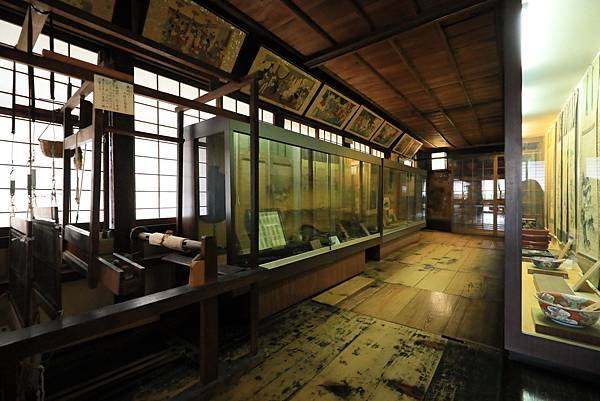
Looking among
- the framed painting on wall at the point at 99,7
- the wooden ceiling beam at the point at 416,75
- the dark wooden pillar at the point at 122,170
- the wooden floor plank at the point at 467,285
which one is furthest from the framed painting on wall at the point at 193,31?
the wooden floor plank at the point at 467,285

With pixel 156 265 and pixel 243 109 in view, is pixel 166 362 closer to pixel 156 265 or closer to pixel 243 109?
pixel 156 265

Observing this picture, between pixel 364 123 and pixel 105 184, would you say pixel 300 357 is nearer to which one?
pixel 105 184

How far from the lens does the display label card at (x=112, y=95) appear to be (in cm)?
157

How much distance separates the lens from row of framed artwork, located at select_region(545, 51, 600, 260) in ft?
8.72

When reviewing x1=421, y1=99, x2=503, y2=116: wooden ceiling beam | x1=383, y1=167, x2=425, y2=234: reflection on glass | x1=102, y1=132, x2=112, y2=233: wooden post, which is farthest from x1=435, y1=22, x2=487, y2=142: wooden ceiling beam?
x1=102, y1=132, x2=112, y2=233: wooden post

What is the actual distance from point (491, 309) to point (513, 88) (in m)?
2.70

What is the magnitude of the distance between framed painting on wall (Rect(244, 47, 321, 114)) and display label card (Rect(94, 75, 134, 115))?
230cm

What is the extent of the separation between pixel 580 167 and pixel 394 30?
8.80ft

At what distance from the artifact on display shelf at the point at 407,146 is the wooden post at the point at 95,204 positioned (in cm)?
868

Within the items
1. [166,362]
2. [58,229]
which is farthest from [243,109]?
[166,362]

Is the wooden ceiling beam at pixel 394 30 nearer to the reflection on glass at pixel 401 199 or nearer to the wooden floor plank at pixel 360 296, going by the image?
the reflection on glass at pixel 401 199

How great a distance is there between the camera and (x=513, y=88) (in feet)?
7.41

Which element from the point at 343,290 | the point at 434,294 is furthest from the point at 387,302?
the point at 434,294

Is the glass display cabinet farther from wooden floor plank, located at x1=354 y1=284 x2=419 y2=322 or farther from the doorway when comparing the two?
the doorway
